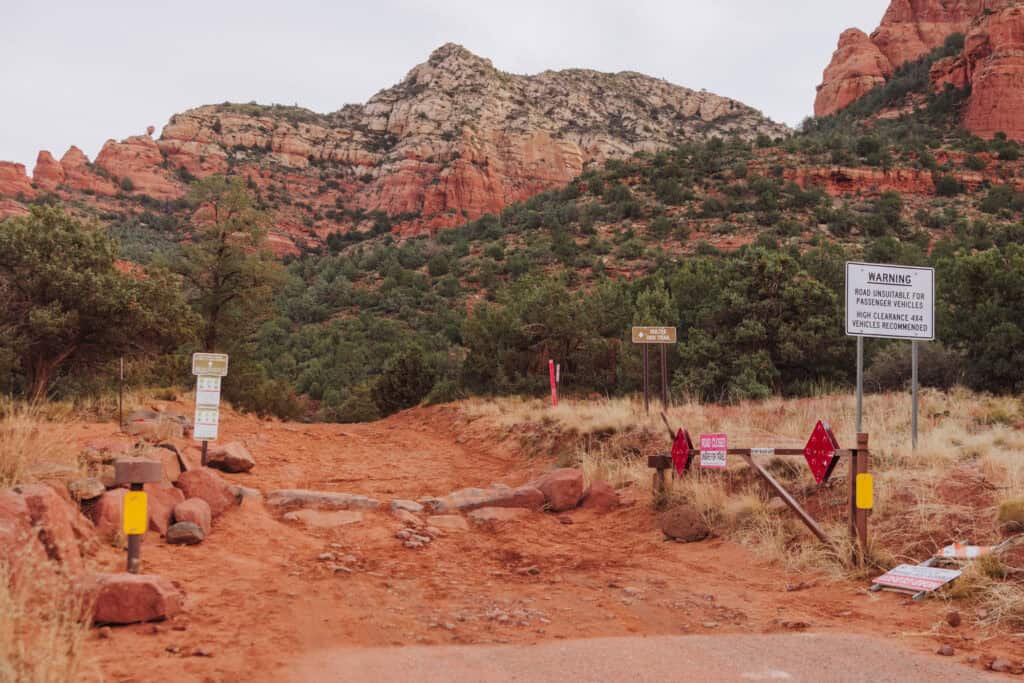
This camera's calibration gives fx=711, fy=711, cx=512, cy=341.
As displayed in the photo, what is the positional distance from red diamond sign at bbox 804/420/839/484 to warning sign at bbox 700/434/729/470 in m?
1.10

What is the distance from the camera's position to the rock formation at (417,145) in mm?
73438

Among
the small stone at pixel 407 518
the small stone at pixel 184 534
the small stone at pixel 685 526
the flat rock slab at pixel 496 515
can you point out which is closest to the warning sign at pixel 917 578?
the small stone at pixel 685 526

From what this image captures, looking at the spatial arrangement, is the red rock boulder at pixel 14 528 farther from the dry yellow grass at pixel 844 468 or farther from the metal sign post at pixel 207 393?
the dry yellow grass at pixel 844 468

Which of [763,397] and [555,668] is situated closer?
[555,668]

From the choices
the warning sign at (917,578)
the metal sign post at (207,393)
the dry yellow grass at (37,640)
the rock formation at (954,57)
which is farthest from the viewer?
the rock formation at (954,57)

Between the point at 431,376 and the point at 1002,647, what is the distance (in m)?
22.0

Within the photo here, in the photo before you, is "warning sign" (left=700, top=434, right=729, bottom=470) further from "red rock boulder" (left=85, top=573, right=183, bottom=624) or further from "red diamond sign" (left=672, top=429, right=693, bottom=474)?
"red rock boulder" (left=85, top=573, right=183, bottom=624)

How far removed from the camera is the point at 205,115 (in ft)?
279

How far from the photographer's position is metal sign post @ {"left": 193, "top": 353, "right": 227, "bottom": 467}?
984 centimetres

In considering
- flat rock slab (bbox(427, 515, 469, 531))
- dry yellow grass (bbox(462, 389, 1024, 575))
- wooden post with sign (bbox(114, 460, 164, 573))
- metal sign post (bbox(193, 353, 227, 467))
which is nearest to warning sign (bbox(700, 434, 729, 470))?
dry yellow grass (bbox(462, 389, 1024, 575))

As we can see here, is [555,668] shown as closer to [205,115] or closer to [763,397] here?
[763,397]

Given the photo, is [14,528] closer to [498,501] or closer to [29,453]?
[29,453]

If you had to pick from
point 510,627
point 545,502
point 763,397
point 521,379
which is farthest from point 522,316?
point 510,627

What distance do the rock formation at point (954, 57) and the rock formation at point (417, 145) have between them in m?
11.6
